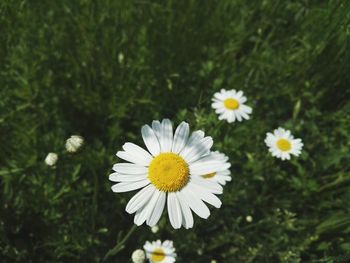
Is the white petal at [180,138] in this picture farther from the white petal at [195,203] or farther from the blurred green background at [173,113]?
the blurred green background at [173,113]

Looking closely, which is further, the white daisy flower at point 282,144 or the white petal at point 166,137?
the white daisy flower at point 282,144

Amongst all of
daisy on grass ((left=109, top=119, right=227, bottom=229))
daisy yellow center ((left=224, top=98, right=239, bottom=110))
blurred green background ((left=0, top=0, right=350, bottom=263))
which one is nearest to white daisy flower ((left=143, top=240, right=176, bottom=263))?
blurred green background ((left=0, top=0, right=350, bottom=263))

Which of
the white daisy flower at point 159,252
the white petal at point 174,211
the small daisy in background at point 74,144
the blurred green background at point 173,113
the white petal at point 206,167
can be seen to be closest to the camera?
the white petal at point 174,211

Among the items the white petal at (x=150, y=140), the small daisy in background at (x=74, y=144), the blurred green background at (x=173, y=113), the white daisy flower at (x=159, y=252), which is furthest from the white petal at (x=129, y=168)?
the white daisy flower at (x=159, y=252)

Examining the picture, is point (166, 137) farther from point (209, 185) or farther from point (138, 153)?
point (209, 185)

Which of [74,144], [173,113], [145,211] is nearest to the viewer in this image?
[145,211]

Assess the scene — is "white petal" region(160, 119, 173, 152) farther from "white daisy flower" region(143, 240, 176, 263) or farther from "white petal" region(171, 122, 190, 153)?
"white daisy flower" region(143, 240, 176, 263)

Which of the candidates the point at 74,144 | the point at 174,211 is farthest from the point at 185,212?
the point at 74,144
